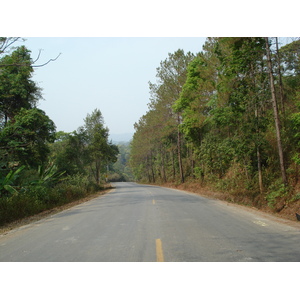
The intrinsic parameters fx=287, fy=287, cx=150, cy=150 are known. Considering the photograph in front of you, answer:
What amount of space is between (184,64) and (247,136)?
59.5 feet

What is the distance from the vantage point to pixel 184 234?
7523 millimetres

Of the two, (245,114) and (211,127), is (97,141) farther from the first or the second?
(245,114)

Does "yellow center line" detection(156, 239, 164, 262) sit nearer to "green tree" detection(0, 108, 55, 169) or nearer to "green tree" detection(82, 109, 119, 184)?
"green tree" detection(0, 108, 55, 169)

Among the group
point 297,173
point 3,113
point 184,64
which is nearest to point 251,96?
point 297,173

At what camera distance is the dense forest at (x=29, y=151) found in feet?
44.9

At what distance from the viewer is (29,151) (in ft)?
79.3

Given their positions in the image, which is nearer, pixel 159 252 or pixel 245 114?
pixel 159 252

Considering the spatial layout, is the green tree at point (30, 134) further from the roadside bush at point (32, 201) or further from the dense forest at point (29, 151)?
the roadside bush at point (32, 201)

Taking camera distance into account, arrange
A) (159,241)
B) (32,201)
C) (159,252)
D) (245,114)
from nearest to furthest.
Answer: (159,252), (159,241), (32,201), (245,114)

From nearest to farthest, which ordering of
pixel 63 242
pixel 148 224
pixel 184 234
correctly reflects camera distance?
pixel 63 242, pixel 184 234, pixel 148 224

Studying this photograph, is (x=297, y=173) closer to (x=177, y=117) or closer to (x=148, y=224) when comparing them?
(x=148, y=224)

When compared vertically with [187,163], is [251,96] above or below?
above

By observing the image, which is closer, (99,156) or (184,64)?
(184,64)

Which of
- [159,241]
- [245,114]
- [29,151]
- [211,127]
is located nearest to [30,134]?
[29,151]
